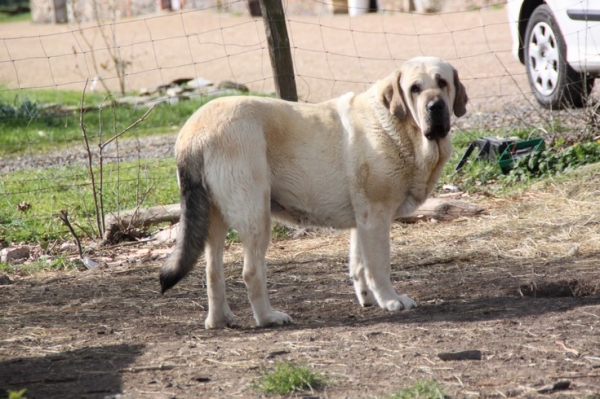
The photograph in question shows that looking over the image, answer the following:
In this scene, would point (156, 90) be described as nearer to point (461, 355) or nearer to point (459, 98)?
point (459, 98)

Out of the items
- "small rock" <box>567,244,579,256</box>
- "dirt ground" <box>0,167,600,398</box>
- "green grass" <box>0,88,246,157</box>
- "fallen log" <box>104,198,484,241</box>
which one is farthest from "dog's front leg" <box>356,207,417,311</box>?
"green grass" <box>0,88,246,157</box>

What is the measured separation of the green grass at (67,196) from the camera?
290 inches

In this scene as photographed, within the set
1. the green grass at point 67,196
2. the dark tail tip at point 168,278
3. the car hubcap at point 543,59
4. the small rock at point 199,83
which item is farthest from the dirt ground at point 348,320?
the small rock at point 199,83

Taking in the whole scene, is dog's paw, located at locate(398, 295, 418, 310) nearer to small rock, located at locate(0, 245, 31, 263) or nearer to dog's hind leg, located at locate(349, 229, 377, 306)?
dog's hind leg, located at locate(349, 229, 377, 306)

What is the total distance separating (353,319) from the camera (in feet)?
16.1

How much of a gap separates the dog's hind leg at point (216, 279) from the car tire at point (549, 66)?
518 cm

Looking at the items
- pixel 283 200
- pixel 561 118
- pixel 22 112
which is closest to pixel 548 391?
pixel 283 200

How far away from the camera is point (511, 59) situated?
15008 mm

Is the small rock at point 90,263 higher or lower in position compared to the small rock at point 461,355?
lower

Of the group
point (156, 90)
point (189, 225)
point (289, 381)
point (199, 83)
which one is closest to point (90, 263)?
point (189, 225)

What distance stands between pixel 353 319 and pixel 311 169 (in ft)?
2.93

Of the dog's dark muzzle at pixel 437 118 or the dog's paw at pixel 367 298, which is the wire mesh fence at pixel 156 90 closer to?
the dog's paw at pixel 367 298

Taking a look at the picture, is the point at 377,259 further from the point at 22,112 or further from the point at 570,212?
the point at 22,112

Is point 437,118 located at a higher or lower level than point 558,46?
higher
